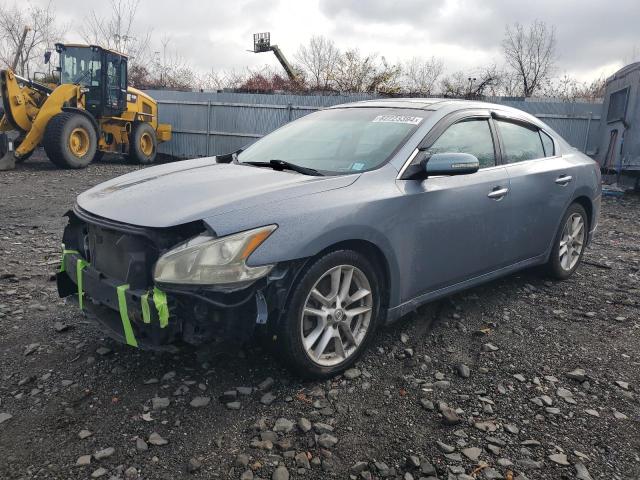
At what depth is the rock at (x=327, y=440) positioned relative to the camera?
250cm

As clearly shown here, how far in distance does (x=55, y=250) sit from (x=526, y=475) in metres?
4.95

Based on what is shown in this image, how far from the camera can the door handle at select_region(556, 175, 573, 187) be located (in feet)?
14.8

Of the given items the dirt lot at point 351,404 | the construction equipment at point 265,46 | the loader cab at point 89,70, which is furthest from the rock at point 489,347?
the construction equipment at point 265,46

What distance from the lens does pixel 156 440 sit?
248 centimetres

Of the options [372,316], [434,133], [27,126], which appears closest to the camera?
[372,316]

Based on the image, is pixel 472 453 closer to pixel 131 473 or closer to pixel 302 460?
pixel 302 460

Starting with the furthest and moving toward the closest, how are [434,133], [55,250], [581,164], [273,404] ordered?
[55,250]
[581,164]
[434,133]
[273,404]

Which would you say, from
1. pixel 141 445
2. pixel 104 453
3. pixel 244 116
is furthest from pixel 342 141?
pixel 244 116

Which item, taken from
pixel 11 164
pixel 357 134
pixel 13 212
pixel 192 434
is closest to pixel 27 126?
pixel 11 164

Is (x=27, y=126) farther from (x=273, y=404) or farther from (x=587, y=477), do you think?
(x=587, y=477)

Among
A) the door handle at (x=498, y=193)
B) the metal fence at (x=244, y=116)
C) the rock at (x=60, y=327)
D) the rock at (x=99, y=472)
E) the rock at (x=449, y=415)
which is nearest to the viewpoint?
the rock at (x=99, y=472)

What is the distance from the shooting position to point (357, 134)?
12.2 feet

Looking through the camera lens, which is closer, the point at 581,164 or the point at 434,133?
the point at 434,133

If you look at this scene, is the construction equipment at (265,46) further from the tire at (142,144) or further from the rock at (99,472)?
the rock at (99,472)
